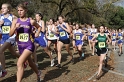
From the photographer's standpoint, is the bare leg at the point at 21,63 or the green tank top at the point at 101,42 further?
the green tank top at the point at 101,42

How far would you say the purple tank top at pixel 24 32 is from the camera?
18.2ft

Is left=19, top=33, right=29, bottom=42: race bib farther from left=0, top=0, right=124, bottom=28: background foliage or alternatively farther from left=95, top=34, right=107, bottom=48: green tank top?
left=0, top=0, right=124, bottom=28: background foliage

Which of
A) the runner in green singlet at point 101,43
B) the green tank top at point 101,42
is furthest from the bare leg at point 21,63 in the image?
the green tank top at point 101,42

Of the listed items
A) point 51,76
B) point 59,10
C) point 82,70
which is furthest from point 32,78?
point 59,10

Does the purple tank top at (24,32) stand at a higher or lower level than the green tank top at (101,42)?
higher

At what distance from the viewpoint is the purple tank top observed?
5.55m

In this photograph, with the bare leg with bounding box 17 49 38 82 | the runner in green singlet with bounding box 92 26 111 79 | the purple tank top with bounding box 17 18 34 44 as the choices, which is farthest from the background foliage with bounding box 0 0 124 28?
the bare leg with bounding box 17 49 38 82

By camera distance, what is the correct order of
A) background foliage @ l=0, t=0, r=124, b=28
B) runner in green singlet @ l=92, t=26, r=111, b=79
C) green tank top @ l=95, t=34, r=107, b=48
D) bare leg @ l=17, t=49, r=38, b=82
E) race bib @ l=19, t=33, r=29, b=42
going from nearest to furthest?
bare leg @ l=17, t=49, r=38, b=82 → race bib @ l=19, t=33, r=29, b=42 → runner in green singlet @ l=92, t=26, r=111, b=79 → green tank top @ l=95, t=34, r=107, b=48 → background foliage @ l=0, t=0, r=124, b=28

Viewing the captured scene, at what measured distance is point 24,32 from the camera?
18.3 feet

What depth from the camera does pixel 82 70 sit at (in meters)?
8.88

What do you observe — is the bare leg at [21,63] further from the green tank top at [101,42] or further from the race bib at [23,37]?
the green tank top at [101,42]

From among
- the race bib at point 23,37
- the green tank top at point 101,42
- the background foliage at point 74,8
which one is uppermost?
the background foliage at point 74,8

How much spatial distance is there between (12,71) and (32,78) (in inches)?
42.5

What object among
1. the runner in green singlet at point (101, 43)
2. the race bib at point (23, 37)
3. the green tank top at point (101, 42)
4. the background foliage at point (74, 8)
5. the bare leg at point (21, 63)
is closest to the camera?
the bare leg at point (21, 63)
